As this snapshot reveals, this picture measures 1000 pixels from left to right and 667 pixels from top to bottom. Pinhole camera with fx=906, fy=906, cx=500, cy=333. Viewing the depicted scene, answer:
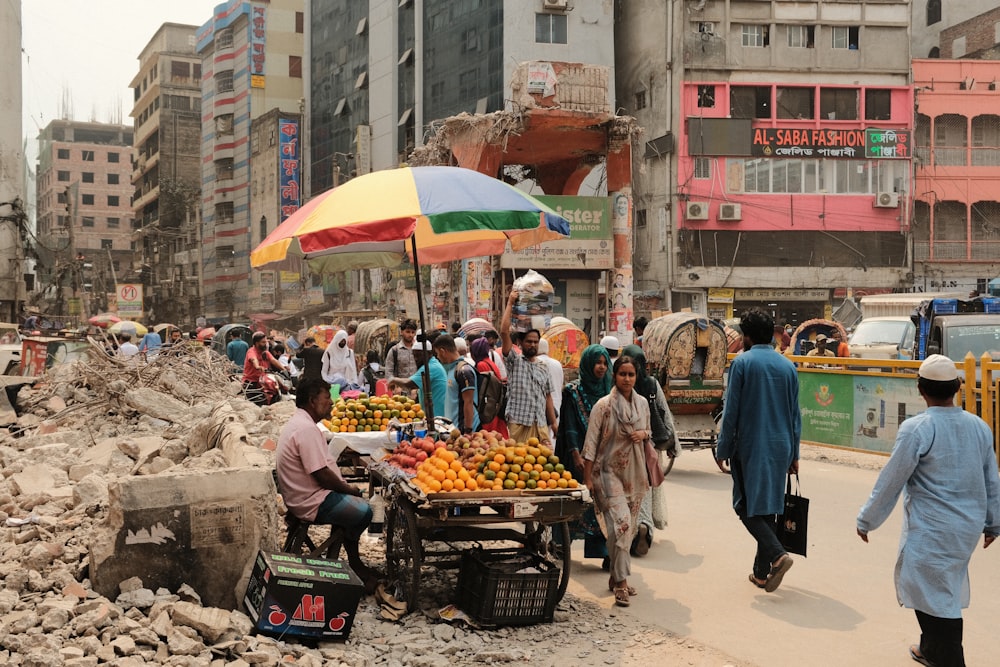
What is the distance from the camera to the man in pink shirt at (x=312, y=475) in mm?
5965

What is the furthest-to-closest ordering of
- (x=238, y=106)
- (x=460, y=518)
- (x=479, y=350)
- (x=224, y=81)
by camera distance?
(x=224, y=81) → (x=238, y=106) → (x=479, y=350) → (x=460, y=518)

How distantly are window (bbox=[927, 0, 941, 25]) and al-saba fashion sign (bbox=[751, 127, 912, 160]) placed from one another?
12.8 m

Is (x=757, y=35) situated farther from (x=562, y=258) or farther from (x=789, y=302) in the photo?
(x=562, y=258)

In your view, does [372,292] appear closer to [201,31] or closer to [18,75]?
[18,75]

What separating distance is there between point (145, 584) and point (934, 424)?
4477 mm

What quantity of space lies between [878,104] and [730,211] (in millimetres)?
8814

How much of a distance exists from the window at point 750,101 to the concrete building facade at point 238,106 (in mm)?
37652

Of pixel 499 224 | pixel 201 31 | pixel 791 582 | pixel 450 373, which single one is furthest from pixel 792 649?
pixel 201 31

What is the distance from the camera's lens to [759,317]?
21.9ft

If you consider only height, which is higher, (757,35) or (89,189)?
(89,189)

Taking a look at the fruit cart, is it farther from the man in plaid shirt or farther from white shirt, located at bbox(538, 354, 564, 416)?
white shirt, located at bbox(538, 354, 564, 416)

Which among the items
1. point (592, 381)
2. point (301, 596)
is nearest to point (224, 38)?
point (592, 381)

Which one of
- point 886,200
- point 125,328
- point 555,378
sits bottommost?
point 555,378

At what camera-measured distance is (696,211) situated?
3950cm
